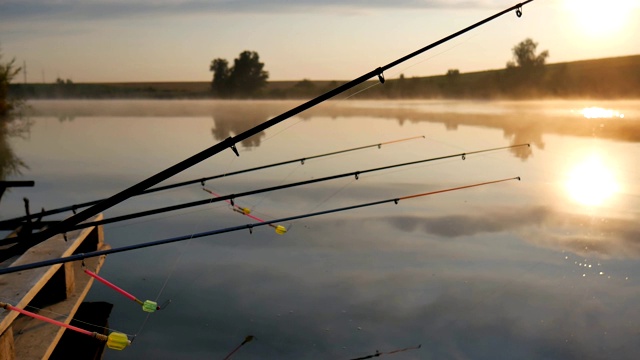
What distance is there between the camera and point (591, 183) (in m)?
22.1

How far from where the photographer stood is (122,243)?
13773 millimetres

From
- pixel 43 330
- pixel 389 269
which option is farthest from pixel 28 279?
pixel 389 269

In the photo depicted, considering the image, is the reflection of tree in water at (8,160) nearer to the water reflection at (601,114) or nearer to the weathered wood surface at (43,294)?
the weathered wood surface at (43,294)

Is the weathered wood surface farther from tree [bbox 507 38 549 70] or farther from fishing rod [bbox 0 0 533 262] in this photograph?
tree [bbox 507 38 549 70]

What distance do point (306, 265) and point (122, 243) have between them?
386cm

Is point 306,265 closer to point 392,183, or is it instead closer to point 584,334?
point 584,334

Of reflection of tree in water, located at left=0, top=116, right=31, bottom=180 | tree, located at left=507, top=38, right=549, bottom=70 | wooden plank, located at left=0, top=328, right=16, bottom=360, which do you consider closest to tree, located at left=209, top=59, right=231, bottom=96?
tree, located at left=507, top=38, right=549, bottom=70

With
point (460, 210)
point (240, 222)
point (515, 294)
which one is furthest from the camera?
point (460, 210)

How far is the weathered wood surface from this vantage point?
Result: 313 inches

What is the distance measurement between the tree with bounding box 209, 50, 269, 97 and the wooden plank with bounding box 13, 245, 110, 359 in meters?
160

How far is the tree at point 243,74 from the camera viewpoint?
168750 mm

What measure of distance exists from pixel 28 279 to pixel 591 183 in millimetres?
17977

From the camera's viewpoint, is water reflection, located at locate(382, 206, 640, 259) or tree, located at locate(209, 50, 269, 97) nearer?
water reflection, located at locate(382, 206, 640, 259)

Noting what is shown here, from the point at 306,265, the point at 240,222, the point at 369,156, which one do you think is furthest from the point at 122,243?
the point at 369,156
